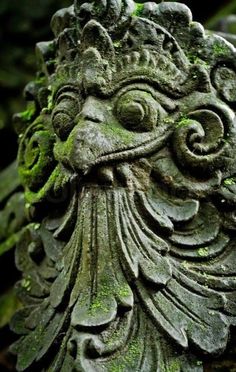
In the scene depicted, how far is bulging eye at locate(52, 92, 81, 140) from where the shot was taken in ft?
5.07

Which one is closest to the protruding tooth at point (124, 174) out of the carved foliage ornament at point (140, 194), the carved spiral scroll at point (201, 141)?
the carved foliage ornament at point (140, 194)

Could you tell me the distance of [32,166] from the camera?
169 centimetres

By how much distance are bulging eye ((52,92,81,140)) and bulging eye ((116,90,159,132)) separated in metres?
0.10

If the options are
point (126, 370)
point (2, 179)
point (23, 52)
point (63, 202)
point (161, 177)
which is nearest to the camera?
point (126, 370)

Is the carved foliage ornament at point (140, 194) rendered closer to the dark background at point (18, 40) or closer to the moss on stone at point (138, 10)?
the moss on stone at point (138, 10)

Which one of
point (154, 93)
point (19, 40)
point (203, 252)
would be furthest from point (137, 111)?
point (19, 40)

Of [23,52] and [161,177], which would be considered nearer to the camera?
[161,177]

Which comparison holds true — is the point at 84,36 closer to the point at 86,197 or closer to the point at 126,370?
the point at 86,197

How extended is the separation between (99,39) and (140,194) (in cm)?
31

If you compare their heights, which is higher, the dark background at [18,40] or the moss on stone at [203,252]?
the dark background at [18,40]

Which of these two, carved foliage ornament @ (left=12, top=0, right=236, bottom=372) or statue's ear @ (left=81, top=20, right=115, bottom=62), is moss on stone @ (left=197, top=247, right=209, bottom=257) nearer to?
carved foliage ornament @ (left=12, top=0, right=236, bottom=372)

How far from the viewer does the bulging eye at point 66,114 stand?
1.54m

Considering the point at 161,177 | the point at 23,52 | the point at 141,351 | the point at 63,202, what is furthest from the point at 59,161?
the point at 23,52

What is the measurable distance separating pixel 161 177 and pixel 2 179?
103 centimetres
